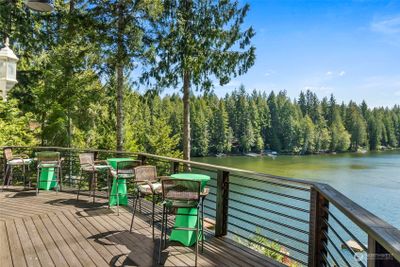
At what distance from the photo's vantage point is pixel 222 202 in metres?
3.75

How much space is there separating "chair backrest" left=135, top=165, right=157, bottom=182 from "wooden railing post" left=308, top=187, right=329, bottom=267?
79.2 inches

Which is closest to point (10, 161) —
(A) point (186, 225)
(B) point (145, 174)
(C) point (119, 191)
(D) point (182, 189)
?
(C) point (119, 191)

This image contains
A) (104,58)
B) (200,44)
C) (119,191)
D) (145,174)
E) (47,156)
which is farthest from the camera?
(104,58)

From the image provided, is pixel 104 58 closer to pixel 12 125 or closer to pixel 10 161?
pixel 10 161

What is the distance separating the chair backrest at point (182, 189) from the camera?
3088mm

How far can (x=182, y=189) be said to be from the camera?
122 inches

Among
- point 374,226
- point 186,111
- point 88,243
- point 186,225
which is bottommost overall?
point 88,243

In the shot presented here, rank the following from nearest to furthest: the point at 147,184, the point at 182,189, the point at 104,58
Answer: the point at 182,189 < the point at 147,184 < the point at 104,58

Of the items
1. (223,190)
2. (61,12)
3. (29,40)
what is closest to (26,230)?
(223,190)

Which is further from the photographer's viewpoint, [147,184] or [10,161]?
[10,161]

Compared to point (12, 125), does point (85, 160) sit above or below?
below

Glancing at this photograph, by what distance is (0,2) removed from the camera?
23.6 feet

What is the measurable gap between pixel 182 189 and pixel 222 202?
84 centimetres

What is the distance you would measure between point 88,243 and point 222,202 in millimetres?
1606
